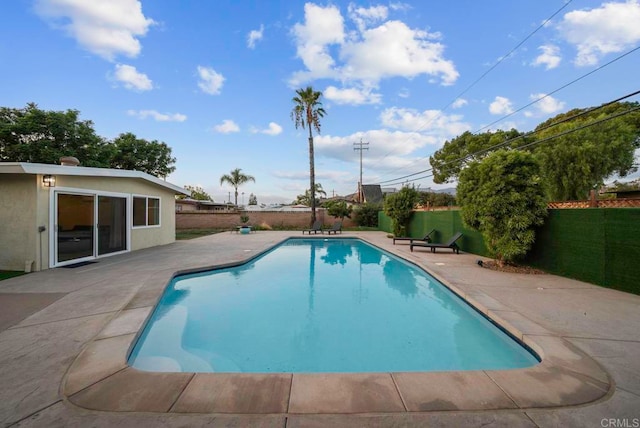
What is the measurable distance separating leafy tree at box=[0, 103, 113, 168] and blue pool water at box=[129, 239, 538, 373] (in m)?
16.9

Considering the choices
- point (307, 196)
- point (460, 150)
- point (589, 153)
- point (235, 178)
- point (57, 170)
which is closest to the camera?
point (57, 170)

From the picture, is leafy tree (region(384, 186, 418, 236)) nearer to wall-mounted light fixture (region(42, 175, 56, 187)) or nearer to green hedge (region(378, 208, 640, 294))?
green hedge (region(378, 208, 640, 294))

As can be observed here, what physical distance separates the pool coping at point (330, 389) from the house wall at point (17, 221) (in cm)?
594

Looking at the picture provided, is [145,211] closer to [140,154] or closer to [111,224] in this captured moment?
[111,224]

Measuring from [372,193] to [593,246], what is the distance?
33.2m

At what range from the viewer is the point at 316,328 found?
14.4ft

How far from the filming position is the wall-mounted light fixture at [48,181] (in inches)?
269

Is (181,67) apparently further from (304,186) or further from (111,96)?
(304,186)

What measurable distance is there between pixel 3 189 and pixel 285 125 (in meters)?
15.5

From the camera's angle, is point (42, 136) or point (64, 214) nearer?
point (64, 214)

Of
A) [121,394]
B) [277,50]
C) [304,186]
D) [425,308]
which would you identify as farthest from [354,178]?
[121,394]

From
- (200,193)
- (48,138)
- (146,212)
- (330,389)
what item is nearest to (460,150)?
(146,212)

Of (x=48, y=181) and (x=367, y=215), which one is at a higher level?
(x=48, y=181)

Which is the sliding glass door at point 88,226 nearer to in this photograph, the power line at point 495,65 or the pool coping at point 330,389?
the pool coping at point 330,389
